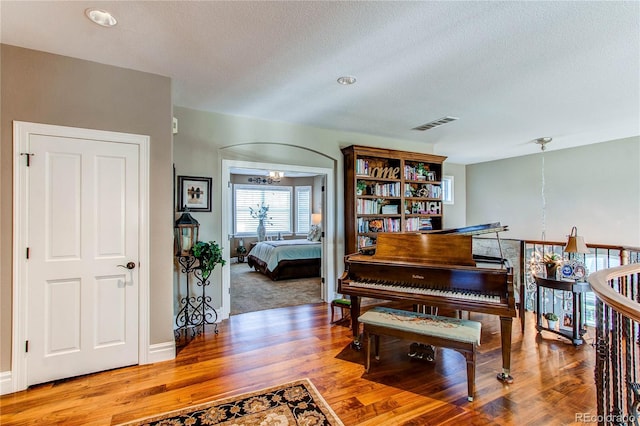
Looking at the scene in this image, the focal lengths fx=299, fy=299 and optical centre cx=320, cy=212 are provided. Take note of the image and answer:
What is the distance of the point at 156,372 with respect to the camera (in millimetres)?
2646

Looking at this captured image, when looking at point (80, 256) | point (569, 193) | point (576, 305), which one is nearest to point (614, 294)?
point (576, 305)

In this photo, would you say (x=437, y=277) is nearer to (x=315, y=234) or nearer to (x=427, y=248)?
(x=427, y=248)

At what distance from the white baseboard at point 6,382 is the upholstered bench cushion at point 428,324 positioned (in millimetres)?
2838

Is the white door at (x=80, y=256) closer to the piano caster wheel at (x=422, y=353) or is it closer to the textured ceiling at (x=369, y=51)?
the textured ceiling at (x=369, y=51)

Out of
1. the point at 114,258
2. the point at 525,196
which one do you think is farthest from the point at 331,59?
the point at 525,196

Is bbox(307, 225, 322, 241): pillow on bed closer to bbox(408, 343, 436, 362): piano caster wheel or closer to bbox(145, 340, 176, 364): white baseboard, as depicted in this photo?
bbox(408, 343, 436, 362): piano caster wheel

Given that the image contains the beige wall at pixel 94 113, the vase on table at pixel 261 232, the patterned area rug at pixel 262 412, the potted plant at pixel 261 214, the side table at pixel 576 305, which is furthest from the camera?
the potted plant at pixel 261 214

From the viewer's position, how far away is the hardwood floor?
2077 mm

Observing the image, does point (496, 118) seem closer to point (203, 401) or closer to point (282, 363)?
point (282, 363)

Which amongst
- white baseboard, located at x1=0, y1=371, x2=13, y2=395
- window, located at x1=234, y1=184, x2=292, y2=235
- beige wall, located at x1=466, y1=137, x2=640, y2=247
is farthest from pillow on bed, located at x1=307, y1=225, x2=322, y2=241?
white baseboard, located at x1=0, y1=371, x2=13, y2=395

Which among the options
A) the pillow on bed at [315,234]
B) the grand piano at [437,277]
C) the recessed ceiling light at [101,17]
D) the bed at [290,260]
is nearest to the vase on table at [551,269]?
the grand piano at [437,277]

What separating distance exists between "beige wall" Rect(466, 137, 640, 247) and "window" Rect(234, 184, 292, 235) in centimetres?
547

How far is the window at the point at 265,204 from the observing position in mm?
9047

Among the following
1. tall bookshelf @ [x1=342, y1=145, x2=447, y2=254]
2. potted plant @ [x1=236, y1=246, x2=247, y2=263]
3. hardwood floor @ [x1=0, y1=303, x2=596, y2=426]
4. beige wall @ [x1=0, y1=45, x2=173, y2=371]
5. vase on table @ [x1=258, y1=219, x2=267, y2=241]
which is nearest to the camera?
hardwood floor @ [x1=0, y1=303, x2=596, y2=426]
